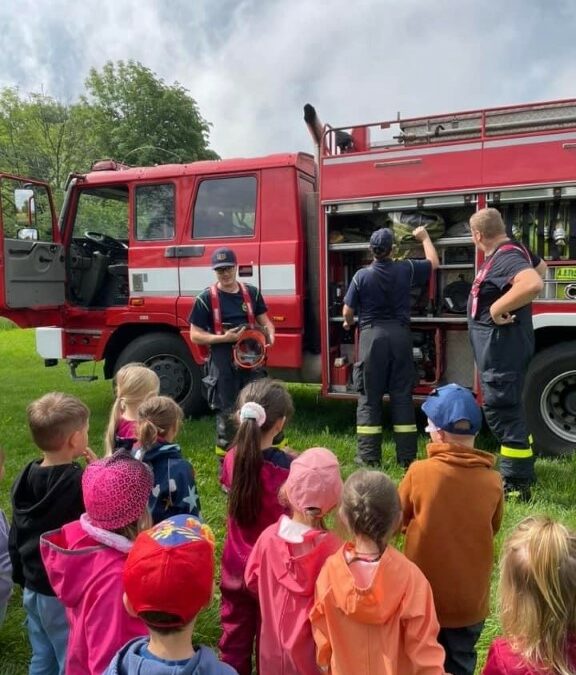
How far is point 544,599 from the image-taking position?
141 centimetres

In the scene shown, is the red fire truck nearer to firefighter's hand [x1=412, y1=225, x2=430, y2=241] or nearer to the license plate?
the license plate

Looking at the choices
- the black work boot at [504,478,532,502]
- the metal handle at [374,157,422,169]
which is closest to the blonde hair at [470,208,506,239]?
the metal handle at [374,157,422,169]

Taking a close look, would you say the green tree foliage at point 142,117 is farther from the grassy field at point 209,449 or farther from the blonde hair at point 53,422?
the blonde hair at point 53,422

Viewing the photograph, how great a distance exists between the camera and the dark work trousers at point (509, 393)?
3.95 metres

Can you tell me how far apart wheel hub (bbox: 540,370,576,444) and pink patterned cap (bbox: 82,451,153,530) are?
3.71m

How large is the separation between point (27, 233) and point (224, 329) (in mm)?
2483

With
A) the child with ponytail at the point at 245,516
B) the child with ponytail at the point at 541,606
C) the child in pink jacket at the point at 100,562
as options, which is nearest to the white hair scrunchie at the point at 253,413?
the child with ponytail at the point at 245,516

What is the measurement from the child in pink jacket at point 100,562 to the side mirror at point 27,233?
4.50 meters

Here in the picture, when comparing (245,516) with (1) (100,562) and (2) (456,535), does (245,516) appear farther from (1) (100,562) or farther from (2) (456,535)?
(2) (456,535)

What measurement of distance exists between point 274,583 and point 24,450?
14.3ft

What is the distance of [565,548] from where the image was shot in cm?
142

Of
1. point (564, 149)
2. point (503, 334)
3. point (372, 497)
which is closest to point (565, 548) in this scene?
point (372, 497)

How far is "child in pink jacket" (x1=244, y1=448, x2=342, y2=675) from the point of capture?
6.21ft

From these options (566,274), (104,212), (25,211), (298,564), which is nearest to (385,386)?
(566,274)
